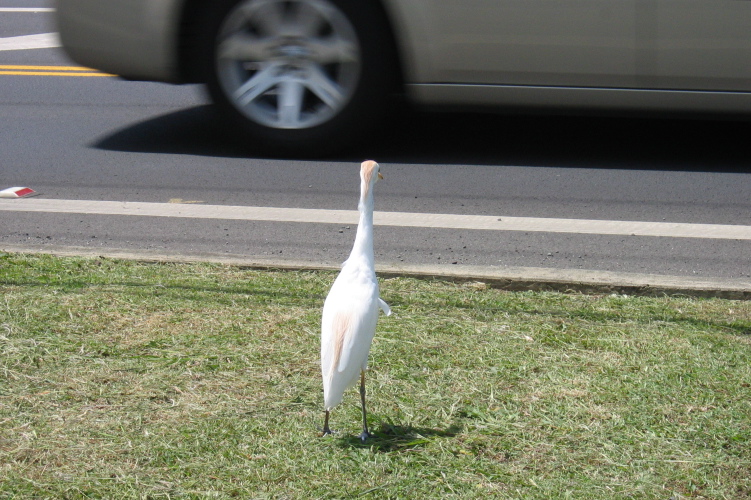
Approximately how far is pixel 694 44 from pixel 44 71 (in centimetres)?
563

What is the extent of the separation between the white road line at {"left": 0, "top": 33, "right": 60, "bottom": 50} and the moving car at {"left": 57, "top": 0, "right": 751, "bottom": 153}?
3.64m

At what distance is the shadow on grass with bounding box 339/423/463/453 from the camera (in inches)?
106

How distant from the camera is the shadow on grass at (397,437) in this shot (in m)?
2.70

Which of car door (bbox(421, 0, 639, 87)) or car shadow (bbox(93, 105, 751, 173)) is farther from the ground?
car door (bbox(421, 0, 639, 87))

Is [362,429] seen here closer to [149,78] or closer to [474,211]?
[474,211]

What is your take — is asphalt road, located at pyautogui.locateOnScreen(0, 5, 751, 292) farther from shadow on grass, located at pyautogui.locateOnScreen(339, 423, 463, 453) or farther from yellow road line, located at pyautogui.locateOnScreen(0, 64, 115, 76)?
shadow on grass, located at pyautogui.locateOnScreen(339, 423, 463, 453)

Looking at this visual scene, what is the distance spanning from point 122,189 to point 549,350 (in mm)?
2948

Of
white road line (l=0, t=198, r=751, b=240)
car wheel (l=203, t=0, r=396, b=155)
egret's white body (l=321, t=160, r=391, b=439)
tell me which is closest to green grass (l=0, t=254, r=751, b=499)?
egret's white body (l=321, t=160, r=391, b=439)

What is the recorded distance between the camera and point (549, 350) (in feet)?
10.8

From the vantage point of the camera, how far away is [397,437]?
2.74 meters

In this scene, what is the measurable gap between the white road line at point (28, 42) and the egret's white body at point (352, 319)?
7043 millimetres

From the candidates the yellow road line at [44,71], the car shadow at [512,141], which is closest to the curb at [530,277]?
the car shadow at [512,141]

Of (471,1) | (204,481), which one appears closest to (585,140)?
(471,1)

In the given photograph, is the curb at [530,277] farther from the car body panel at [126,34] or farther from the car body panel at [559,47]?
the car body panel at [126,34]
